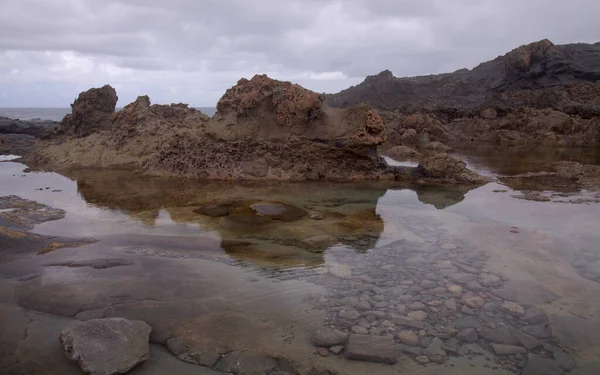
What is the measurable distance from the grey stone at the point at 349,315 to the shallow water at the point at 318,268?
0.03 m

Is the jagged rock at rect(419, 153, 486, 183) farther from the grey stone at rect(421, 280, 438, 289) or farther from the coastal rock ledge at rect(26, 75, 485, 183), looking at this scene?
the grey stone at rect(421, 280, 438, 289)

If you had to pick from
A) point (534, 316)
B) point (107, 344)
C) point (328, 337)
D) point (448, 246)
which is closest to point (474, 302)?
point (534, 316)

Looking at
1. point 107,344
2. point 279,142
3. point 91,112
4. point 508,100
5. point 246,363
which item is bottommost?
point 246,363

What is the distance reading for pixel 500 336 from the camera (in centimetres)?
339

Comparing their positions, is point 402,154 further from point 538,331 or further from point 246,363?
point 246,363

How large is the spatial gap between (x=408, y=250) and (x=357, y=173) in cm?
520

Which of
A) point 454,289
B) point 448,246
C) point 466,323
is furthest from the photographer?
point 448,246

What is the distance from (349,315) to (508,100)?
2782cm

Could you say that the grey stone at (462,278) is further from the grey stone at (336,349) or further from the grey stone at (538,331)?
the grey stone at (336,349)

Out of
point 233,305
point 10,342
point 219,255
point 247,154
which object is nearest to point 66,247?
point 219,255

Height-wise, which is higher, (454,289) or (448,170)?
(448,170)

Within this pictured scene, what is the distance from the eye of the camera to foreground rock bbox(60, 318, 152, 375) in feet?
9.54

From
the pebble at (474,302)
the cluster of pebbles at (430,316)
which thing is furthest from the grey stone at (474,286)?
the pebble at (474,302)

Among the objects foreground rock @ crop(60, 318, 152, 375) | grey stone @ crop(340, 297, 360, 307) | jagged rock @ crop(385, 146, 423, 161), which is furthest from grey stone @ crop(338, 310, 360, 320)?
jagged rock @ crop(385, 146, 423, 161)
